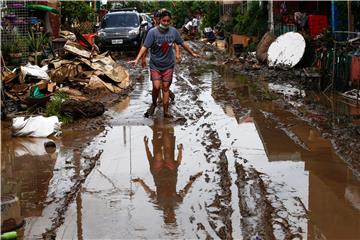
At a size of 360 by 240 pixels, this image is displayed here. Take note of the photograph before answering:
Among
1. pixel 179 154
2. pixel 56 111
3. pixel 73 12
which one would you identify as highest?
pixel 73 12

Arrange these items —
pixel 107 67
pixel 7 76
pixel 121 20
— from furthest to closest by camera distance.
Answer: pixel 121 20 < pixel 107 67 < pixel 7 76

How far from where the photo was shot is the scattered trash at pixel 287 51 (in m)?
16.1

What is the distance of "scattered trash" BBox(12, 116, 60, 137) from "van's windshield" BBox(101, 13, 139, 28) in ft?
55.9

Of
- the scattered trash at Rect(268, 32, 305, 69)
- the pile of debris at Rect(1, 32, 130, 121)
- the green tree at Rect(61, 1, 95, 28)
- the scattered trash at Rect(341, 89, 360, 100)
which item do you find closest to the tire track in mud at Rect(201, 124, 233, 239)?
the pile of debris at Rect(1, 32, 130, 121)

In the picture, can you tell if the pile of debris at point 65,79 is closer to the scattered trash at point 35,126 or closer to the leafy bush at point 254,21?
the scattered trash at point 35,126

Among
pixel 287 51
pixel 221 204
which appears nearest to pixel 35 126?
pixel 221 204

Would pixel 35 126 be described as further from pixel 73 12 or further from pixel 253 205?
pixel 73 12

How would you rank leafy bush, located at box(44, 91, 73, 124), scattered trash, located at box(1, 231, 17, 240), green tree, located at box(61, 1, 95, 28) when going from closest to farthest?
scattered trash, located at box(1, 231, 17, 240)
leafy bush, located at box(44, 91, 73, 124)
green tree, located at box(61, 1, 95, 28)

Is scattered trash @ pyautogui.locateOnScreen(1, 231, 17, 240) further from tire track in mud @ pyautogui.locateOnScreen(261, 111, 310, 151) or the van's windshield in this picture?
the van's windshield

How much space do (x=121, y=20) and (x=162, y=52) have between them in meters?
16.4

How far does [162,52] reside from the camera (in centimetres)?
980

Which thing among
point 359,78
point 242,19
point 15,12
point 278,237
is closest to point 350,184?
point 278,237

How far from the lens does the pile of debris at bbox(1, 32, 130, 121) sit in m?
10.4

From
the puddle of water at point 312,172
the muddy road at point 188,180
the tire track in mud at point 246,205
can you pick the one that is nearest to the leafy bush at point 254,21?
the muddy road at point 188,180
